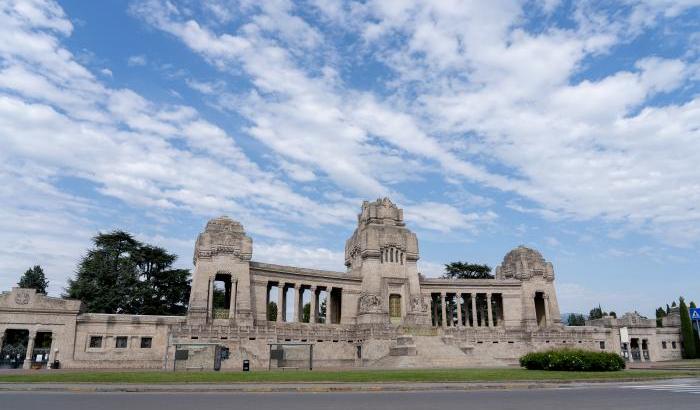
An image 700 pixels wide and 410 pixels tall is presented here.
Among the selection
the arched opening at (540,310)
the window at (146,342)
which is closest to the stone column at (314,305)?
the window at (146,342)

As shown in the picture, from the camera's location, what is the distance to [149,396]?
62.1 ft

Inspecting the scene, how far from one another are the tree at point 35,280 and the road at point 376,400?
62.1 metres

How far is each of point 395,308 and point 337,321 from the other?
9.13m

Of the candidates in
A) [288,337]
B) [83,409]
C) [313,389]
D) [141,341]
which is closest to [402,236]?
[288,337]

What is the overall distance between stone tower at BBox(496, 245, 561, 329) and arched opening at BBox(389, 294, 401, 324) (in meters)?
18.2

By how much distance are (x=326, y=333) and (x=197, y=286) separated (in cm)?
1549

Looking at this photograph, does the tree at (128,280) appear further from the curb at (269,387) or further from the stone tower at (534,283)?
the stone tower at (534,283)

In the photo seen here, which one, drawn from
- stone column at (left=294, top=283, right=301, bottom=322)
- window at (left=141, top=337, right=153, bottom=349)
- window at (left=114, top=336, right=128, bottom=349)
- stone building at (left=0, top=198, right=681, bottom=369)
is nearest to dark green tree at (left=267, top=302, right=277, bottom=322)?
stone building at (left=0, top=198, right=681, bottom=369)

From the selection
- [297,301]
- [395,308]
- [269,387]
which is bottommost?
[269,387]

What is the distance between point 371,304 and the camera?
58.2 metres

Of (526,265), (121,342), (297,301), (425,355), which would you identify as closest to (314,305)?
(297,301)

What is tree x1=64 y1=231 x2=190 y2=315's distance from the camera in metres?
62.8

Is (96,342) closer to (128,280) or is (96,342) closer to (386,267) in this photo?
(128,280)

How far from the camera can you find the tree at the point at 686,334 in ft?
224
